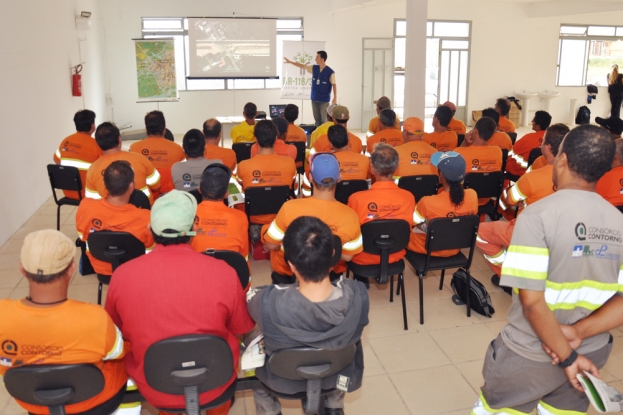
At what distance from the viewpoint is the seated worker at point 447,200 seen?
133 inches

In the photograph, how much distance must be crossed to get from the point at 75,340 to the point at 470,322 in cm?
269

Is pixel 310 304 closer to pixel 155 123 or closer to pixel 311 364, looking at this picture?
pixel 311 364

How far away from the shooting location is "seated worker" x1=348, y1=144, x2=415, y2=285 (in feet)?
11.0

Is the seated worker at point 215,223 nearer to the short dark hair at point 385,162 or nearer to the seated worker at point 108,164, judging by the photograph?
the short dark hair at point 385,162

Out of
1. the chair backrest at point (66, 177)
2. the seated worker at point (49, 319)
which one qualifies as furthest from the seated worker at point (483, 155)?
the seated worker at point (49, 319)

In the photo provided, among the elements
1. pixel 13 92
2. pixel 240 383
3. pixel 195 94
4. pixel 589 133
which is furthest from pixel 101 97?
pixel 589 133

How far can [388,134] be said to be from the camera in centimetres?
579

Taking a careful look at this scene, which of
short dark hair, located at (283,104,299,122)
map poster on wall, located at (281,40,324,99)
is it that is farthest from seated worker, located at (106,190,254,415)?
map poster on wall, located at (281,40,324,99)

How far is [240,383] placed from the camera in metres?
2.26

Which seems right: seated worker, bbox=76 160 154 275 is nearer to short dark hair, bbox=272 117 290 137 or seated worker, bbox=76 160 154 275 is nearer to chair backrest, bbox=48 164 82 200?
chair backrest, bbox=48 164 82 200

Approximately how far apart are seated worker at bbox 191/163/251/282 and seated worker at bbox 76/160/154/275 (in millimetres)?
363

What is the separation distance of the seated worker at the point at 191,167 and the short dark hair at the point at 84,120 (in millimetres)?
1365

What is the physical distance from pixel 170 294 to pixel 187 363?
0.83 ft

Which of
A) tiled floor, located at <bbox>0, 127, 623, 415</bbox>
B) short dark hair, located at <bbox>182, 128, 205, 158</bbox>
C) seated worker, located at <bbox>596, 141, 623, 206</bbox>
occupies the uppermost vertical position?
short dark hair, located at <bbox>182, 128, 205, 158</bbox>
